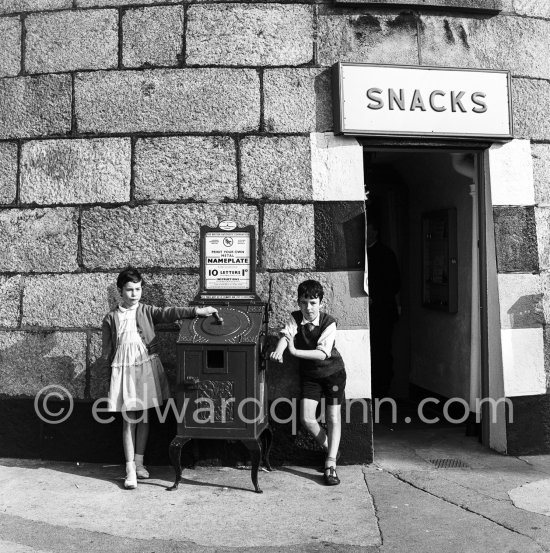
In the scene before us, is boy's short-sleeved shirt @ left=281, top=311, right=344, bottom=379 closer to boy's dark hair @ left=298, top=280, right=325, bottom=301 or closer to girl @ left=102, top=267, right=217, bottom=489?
boy's dark hair @ left=298, top=280, right=325, bottom=301

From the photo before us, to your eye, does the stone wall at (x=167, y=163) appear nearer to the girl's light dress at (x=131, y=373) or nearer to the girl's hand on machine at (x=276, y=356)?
the girl's light dress at (x=131, y=373)

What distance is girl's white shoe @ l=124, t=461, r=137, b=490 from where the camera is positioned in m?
5.07

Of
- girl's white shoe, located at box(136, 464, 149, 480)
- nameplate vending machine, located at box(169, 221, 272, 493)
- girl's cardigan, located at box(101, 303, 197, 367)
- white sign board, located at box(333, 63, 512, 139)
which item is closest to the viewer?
nameplate vending machine, located at box(169, 221, 272, 493)

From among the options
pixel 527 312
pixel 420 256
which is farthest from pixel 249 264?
pixel 420 256

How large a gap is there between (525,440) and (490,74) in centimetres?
295

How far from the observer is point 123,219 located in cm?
564

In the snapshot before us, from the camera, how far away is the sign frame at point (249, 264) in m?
5.13

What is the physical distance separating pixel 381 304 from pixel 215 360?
132 inches

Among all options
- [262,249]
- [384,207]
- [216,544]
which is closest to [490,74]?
[262,249]

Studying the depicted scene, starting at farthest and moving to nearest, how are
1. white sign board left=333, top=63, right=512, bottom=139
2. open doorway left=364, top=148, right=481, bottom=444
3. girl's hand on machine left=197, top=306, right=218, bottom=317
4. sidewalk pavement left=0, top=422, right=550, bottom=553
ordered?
1. open doorway left=364, top=148, right=481, bottom=444
2. white sign board left=333, top=63, right=512, bottom=139
3. girl's hand on machine left=197, top=306, right=218, bottom=317
4. sidewalk pavement left=0, top=422, right=550, bottom=553

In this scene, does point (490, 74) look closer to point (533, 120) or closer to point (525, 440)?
point (533, 120)

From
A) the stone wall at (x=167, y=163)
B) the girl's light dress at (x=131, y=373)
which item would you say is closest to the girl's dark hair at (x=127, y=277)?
the girl's light dress at (x=131, y=373)

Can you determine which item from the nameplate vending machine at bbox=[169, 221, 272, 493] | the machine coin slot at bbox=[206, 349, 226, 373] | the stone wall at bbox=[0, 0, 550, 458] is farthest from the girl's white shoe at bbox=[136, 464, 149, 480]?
the machine coin slot at bbox=[206, 349, 226, 373]

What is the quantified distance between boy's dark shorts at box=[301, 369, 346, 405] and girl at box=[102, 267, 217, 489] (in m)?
0.99
